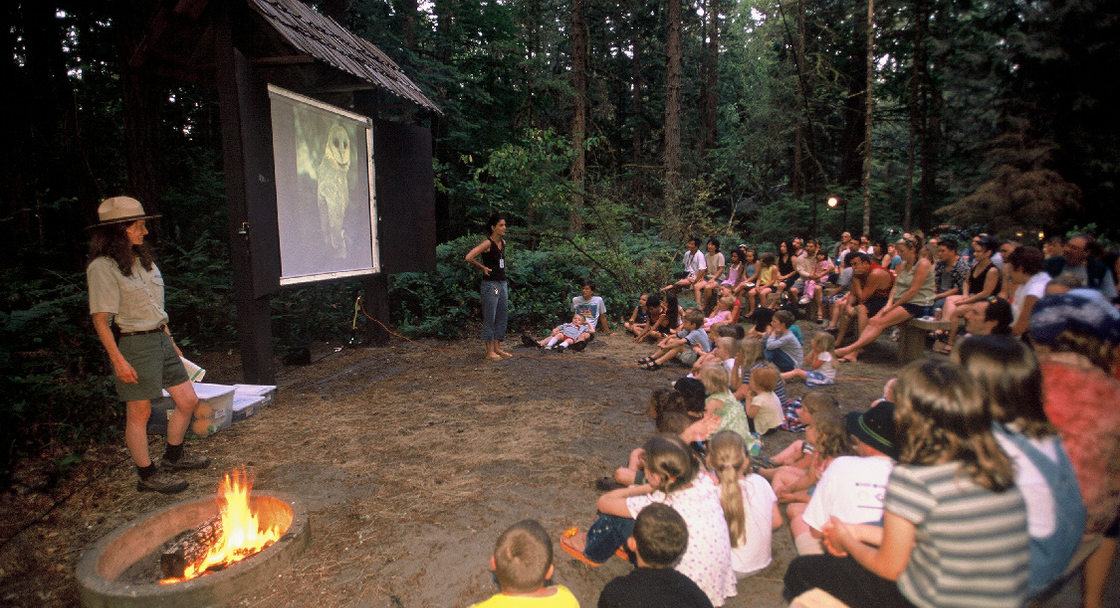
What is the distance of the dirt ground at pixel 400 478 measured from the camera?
3.04 metres

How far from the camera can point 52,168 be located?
1081 centimetres

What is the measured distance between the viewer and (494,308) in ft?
25.2

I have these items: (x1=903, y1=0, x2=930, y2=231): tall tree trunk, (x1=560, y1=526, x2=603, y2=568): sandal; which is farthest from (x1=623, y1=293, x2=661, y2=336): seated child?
(x1=903, y1=0, x2=930, y2=231): tall tree trunk

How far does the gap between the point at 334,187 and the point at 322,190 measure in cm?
27

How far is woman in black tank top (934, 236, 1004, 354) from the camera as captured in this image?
7316mm

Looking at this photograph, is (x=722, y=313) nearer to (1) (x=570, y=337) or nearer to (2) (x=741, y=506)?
(1) (x=570, y=337)

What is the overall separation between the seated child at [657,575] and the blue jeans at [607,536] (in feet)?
2.31

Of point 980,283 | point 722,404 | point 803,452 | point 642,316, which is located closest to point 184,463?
→ point 722,404

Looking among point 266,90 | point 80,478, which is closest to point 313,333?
point 266,90

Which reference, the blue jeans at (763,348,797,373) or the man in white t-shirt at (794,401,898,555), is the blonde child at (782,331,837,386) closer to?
the blue jeans at (763,348,797,373)

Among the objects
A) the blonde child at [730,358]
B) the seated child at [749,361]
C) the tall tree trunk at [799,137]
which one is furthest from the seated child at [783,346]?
the tall tree trunk at [799,137]

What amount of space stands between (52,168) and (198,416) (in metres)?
9.45

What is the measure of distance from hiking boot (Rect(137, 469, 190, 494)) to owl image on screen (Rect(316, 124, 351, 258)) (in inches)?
145

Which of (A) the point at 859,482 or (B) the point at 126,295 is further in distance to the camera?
(B) the point at 126,295
